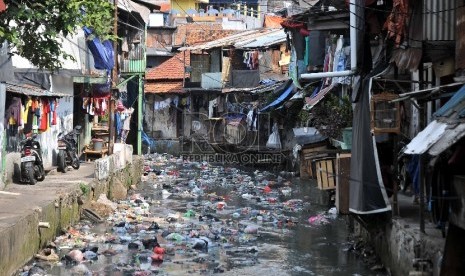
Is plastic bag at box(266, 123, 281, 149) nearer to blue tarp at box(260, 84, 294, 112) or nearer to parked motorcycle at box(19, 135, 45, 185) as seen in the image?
blue tarp at box(260, 84, 294, 112)

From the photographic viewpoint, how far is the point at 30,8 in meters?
9.96

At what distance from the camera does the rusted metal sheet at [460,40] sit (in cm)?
1027

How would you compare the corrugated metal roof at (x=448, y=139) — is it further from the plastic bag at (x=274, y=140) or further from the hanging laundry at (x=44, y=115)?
the plastic bag at (x=274, y=140)

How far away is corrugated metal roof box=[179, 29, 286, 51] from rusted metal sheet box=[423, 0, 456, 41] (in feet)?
73.3

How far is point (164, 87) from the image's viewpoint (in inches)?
1732

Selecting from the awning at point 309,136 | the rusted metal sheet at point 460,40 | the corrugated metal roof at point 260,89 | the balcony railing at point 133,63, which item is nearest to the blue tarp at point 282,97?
the corrugated metal roof at point 260,89

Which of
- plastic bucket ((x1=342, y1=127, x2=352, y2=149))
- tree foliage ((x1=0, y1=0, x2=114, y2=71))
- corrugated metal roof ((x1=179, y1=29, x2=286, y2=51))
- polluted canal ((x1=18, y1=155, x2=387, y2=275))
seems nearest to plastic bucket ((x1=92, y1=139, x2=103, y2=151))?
polluted canal ((x1=18, y1=155, x2=387, y2=275))

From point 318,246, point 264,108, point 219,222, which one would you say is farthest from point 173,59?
→ point 318,246

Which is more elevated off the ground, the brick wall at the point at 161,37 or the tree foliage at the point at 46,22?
the brick wall at the point at 161,37

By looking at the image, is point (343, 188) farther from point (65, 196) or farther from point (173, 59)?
point (173, 59)

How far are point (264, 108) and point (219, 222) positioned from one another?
13317 mm

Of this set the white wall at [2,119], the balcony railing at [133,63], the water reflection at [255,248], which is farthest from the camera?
the balcony railing at [133,63]

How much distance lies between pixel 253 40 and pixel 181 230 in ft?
70.2

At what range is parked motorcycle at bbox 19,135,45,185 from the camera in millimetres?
16906
